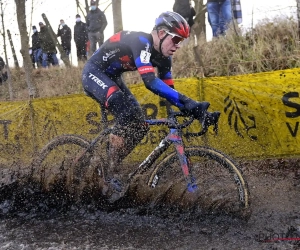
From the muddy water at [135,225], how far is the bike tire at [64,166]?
0.52ft

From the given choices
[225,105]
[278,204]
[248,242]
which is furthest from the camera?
[225,105]

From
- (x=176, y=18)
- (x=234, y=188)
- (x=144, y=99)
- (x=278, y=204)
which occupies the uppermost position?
(x=176, y=18)

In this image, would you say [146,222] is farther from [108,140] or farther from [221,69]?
[221,69]

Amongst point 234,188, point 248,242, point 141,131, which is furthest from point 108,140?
point 248,242

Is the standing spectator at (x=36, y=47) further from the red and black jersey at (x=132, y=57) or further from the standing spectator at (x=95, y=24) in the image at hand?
the red and black jersey at (x=132, y=57)

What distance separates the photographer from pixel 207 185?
469 cm

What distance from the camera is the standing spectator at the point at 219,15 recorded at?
10570 millimetres

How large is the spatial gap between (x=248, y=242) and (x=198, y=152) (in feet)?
3.45

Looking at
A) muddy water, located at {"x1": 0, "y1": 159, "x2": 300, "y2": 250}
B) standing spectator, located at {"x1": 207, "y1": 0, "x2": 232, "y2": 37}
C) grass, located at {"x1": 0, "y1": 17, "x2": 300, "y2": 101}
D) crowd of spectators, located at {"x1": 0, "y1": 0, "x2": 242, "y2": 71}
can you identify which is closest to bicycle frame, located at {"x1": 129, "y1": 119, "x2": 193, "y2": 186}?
muddy water, located at {"x1": 0, "y1": 159, "x2": 300, "y2": 250}

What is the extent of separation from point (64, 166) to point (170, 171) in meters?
1.34

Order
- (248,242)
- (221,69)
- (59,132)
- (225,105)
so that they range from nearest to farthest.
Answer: (248,242)
(225,105)
(59,132)
(221,69)

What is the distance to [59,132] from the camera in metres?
8.10

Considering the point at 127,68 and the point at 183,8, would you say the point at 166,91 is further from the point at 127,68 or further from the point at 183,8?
the point at 183,8

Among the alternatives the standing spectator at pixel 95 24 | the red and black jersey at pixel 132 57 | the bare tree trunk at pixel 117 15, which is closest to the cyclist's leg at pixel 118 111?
the red and black jersey at pixel 132 57
